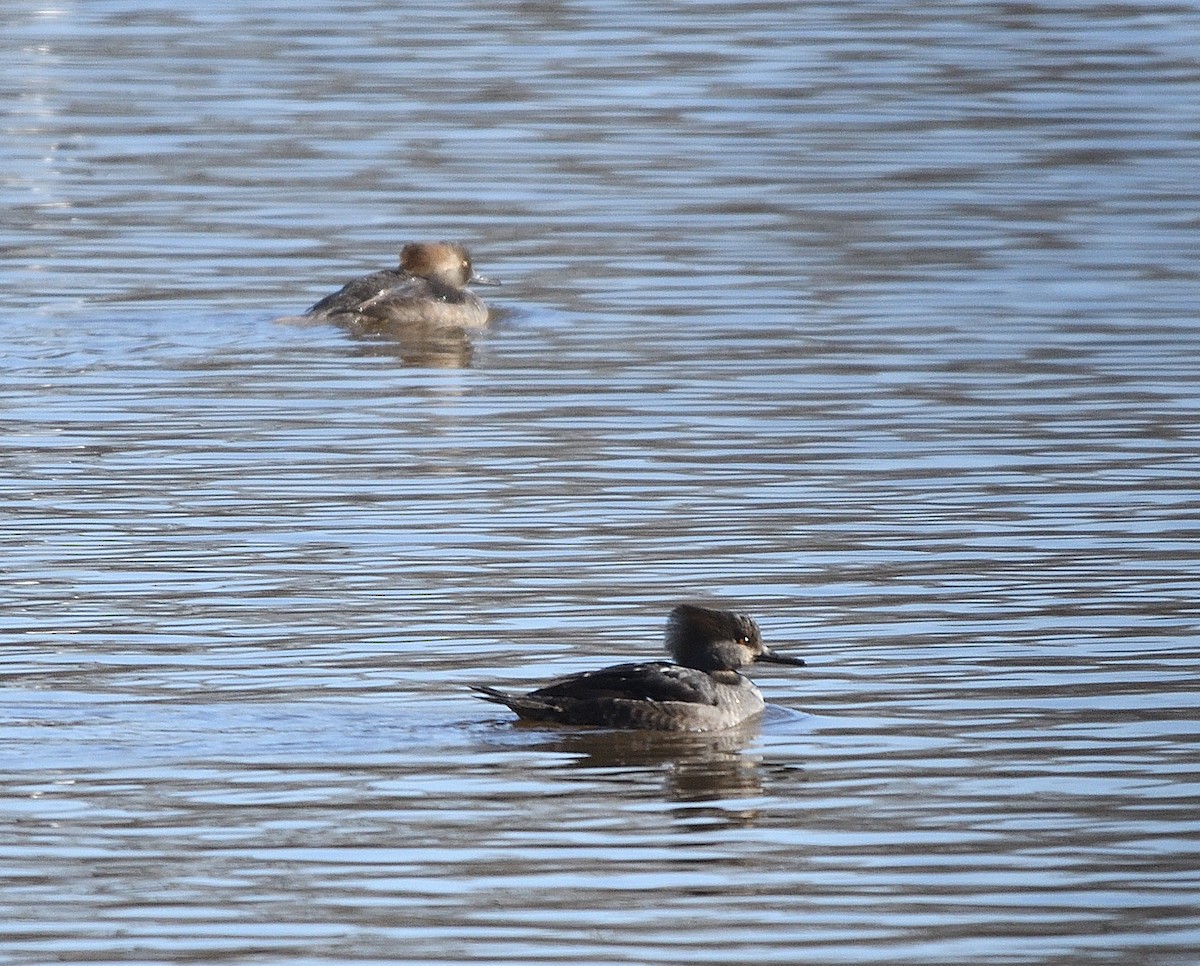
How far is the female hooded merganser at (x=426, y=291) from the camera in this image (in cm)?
1911

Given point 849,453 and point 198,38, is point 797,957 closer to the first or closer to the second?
point 849,453

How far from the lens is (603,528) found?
12.8 meters

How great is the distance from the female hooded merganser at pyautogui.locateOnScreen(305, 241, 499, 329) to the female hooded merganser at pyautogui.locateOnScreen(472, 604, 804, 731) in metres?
9.23

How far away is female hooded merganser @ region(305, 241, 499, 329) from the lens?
19109 millimetres

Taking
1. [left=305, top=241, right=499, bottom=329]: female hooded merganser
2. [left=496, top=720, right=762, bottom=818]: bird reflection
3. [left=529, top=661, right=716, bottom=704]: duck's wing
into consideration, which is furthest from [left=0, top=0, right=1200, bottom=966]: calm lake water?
[left=305, top=241, right=499, bottom=329]: female hooded merganser

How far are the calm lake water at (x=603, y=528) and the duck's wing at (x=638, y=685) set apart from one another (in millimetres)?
174

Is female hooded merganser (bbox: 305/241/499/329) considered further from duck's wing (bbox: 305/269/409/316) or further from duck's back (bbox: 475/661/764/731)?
duck's back (bbox: 475/661/764/731)

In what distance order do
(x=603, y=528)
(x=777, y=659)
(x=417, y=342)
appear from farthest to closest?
(x=417, y=342) → (x=603, y=528) → (x=777, y=659)

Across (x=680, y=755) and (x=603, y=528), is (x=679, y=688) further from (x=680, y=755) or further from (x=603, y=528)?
(x=603, y=528)

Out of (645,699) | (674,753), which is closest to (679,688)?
(645,699)

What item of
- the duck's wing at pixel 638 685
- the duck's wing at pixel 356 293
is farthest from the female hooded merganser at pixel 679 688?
the duck's wing at pixel 356 293

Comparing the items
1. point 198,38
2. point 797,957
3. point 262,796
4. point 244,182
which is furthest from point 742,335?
point 198,38

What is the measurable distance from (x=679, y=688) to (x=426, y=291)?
32.3ft

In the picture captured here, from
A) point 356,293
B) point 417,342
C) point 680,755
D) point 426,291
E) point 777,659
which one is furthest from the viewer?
point 426,291
